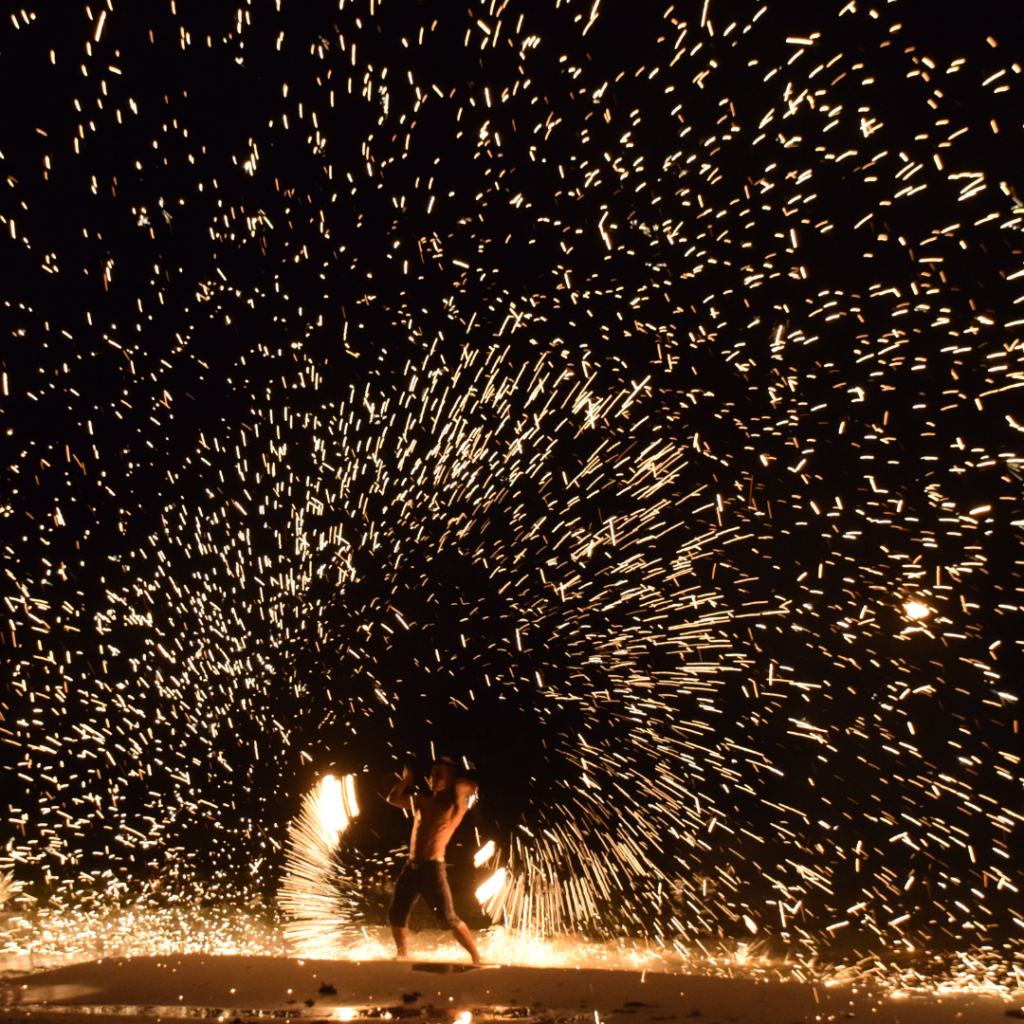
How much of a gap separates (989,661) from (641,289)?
14.4 feet

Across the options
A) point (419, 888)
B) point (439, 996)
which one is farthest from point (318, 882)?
point (439, 996)

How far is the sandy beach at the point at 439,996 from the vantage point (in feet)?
10.6

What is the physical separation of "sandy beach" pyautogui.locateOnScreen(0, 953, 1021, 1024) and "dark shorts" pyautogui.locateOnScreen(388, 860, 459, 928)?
0.50 m

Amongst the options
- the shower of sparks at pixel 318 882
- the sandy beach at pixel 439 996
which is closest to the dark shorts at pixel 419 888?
the sandy beach at pixel 439 996

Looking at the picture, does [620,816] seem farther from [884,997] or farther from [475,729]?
[884,997]

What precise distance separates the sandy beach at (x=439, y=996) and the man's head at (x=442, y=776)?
3.05ft

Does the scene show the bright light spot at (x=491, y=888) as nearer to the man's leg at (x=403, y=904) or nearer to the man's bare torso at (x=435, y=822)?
the man's leg at (x=403, y=904)

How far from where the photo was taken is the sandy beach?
3232mm

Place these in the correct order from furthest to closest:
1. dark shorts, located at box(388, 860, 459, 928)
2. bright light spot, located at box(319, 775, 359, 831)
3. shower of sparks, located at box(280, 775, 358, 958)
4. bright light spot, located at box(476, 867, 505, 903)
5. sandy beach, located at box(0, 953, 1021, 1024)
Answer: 1. bright light spot, located at box(476, 867, 505, 903)
2. shower of sparks, located at box(280, 775, 358, 958)
3. bright light spot, located at box(319, 775, 359, 831)
4. dark shorts, located at box(388, 860, 459, 928)
5. sandy beach, located at box(0, 953, 1021, 1024)

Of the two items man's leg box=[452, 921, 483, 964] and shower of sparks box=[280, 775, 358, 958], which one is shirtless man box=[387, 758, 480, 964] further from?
shower of sparks box=[280, 775, 358, 958]

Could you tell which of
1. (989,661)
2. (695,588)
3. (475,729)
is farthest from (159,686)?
(989,661)

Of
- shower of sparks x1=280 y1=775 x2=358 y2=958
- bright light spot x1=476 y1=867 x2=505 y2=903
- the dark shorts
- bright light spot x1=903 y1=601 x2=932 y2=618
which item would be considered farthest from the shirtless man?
bright light spot x1=903 y1=601 x2=932 y2=618

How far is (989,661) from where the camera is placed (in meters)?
6.94

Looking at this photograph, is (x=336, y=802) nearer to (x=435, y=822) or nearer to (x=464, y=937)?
(x=435, y=822)
